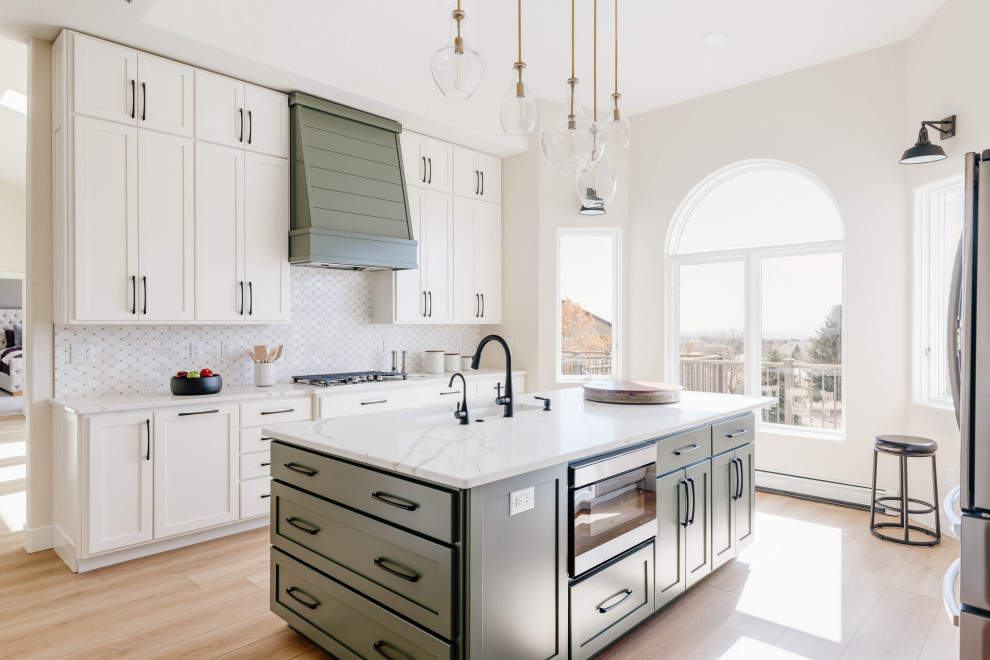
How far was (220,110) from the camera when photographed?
3738 millimetres

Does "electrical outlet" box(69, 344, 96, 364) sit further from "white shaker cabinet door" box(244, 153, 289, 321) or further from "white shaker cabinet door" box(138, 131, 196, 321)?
"white shaker cabinet door" box(244, 153, 289, 321)

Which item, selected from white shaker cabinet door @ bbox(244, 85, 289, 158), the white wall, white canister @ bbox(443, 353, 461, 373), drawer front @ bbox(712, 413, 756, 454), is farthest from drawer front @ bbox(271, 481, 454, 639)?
the white wall

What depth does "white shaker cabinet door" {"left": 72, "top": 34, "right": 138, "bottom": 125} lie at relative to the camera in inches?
126

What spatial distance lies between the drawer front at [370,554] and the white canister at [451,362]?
2.85 meters

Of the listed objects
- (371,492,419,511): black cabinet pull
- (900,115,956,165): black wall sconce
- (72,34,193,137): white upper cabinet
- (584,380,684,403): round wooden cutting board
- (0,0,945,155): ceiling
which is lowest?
(371,492,419,511): black cabinet pull

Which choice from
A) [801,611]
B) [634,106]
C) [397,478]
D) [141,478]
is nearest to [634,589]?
[801,611]

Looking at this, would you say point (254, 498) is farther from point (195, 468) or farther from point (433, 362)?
point (433, 362)

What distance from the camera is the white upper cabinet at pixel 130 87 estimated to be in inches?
126

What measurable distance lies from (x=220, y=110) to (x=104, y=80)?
2.05ft

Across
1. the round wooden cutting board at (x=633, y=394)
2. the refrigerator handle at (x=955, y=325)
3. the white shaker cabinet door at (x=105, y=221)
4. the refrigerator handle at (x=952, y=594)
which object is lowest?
the refrigerator handle at (x=952, y=594)

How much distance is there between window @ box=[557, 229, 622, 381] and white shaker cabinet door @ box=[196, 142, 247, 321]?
9.11 feet

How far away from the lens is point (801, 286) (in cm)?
465

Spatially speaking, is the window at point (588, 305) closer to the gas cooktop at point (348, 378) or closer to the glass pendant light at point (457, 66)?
the gas cooktop at point (348, 378)

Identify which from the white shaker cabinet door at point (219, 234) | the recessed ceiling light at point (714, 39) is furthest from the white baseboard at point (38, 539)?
the recessed ceiling light at point (714, 39)
